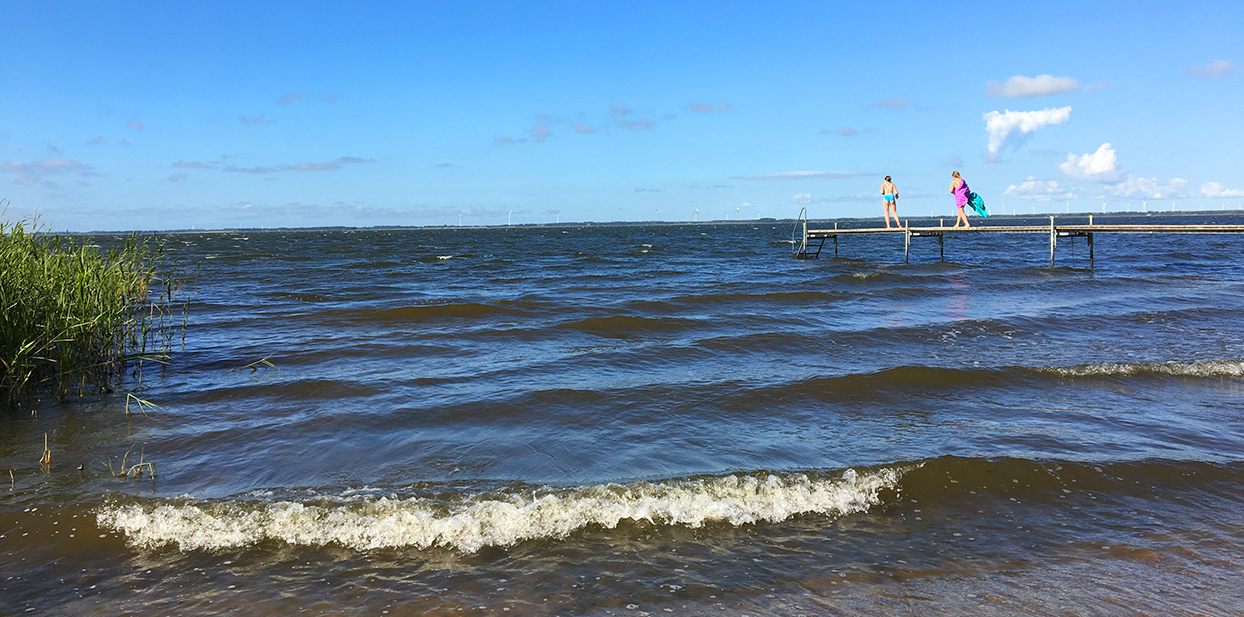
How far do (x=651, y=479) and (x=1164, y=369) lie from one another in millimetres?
7964

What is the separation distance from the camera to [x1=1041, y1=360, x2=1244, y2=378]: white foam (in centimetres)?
927

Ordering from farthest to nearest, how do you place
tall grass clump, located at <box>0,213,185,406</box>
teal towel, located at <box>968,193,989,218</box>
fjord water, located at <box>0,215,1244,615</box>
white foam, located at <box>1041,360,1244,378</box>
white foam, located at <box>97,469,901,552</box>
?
teal towel, located at <box>968,193,989,218</box> → white foam, located at <box>1041,360,1244,378</box> → tall grass clump, located at <box>0,213,185,406</box> → white foam, located at <box>97,469,901,552</box> → fjord water, located at <box>0,215,1244,615</box>

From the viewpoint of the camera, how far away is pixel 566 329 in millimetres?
14195

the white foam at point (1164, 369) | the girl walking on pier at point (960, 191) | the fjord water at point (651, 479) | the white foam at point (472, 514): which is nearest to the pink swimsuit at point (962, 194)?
the girl walking on pier at point (960, 191)

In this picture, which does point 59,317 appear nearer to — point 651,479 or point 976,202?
point 651,479

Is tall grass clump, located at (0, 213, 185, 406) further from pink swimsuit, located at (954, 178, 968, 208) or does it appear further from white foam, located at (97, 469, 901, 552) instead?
pink swimsuit, located at (954, 178, 968, 208)

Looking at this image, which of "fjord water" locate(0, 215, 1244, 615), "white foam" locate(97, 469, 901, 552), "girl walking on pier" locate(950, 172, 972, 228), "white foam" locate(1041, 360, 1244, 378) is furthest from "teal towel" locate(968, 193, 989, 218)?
"white foam" locate(97, 469, 901, 552)

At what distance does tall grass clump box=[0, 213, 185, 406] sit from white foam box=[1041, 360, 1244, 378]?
11.7 m

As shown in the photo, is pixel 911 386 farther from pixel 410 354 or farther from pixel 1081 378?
pixel 410 354

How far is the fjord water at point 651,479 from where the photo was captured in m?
4.04

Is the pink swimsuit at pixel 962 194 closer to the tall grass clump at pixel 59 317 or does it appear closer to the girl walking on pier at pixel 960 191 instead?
the girl walking on pier at pixel 960 191

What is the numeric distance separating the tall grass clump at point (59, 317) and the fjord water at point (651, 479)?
55 centimetres

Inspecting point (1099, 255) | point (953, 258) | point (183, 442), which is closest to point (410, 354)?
point (183, 442)

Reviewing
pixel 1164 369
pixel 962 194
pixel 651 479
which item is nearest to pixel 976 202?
pixel 962 194
